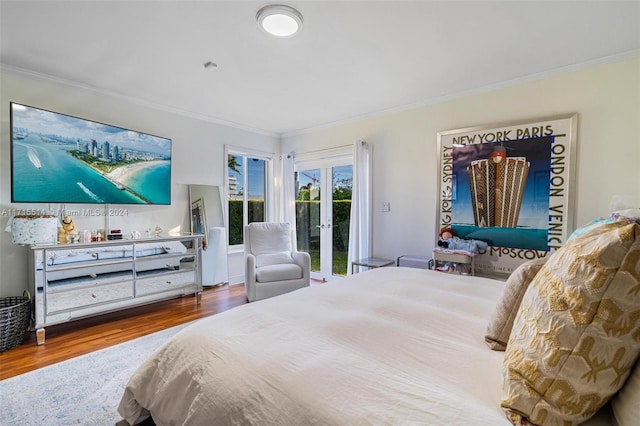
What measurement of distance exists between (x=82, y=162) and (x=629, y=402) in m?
4.23

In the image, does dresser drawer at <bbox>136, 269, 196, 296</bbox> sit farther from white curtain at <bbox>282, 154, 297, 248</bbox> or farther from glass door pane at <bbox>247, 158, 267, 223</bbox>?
white curtain at <bbox>282, 154, 297, 248</bbox>

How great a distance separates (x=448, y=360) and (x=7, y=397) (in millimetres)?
2637

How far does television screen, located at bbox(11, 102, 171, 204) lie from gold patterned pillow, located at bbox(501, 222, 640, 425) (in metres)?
3.96

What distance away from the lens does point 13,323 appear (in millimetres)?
2576

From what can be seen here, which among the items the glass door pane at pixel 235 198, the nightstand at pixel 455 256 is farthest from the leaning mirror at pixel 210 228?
the nightstand at pixel 455 256

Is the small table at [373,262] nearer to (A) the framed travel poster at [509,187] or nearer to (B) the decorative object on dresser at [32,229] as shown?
(A) the framed travel poster at [509,187]

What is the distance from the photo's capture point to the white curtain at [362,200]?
4320mm

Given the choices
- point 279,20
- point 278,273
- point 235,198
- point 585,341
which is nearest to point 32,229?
point 278,273

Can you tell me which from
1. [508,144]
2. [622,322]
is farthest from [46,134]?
[508,144]

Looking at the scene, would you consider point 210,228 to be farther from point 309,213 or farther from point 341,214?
point 341,214

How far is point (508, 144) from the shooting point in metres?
3.22

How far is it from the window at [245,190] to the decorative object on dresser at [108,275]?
116cm

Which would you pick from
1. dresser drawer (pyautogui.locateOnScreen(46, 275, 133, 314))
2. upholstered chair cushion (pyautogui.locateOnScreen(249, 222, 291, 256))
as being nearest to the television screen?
dresser drawer (pyautogui.locateOnScreen(46, 275, 133, 314))

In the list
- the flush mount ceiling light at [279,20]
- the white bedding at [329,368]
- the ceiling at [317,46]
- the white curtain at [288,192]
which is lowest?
the white bedding at [329,368]
